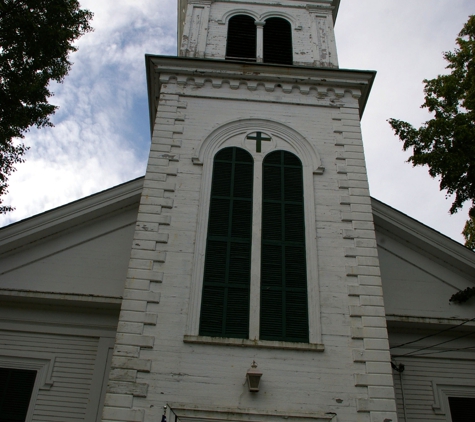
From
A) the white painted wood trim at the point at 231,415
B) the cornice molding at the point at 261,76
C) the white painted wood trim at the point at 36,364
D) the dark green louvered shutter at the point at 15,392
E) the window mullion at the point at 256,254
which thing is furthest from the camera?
the cornice molding at the point at 261,76

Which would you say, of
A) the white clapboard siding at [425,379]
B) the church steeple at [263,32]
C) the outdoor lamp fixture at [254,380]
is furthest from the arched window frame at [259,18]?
the outdoor lamp fixture at [254,380]

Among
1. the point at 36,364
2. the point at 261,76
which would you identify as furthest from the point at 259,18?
the point at 36,364

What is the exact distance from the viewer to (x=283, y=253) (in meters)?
9.73

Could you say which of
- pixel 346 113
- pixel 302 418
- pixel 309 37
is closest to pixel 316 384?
pixel 302 418

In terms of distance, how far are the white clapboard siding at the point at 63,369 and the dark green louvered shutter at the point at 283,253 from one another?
151 inches

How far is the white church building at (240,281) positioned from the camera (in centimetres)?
814

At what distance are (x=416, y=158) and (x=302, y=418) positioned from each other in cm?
748

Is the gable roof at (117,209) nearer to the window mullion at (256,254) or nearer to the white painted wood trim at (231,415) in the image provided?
the window mullion at (256,254)

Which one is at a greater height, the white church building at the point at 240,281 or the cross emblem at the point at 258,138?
the cross emblem at the point at 258,138

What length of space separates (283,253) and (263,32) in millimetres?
8093

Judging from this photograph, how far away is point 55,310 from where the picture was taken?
10703mm

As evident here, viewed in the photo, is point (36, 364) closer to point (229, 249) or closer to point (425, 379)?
point (229, 249)

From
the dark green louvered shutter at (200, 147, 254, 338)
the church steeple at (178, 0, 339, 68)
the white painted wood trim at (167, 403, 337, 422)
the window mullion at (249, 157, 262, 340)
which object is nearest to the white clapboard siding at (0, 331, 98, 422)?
the white painted wood trim at (167, 403, 337, 422)

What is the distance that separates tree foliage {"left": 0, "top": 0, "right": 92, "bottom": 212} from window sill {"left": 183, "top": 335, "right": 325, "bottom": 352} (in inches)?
220
